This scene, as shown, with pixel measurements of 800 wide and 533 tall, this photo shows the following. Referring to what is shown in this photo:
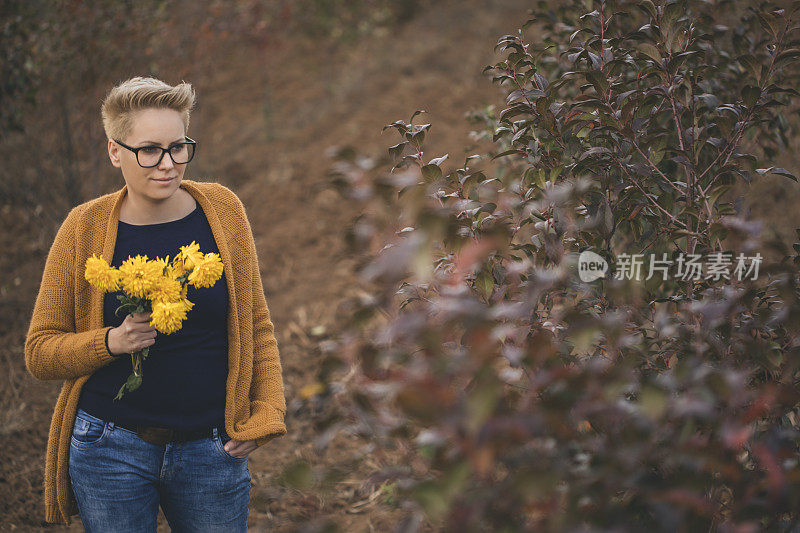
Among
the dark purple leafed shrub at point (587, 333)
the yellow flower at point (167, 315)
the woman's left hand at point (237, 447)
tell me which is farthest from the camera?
the woman's left hand at point (237, 447)

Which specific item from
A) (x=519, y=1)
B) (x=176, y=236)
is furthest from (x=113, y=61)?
(x=519, y=1)

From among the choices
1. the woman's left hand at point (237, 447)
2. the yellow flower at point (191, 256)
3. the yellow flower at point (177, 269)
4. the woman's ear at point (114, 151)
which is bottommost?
the woman's left hand at point (237, 447)

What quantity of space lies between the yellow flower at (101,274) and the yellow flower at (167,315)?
13cm

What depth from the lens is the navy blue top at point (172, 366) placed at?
200 cm

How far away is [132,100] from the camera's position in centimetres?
194

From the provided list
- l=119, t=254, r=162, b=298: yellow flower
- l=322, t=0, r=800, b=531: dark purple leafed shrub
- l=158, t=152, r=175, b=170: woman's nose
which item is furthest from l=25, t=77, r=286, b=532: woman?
l=322, t=0, r=800, b=531: dark purple leafed shrub

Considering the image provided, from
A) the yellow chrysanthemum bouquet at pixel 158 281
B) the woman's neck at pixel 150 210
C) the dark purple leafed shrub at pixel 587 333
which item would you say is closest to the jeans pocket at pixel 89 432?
the yellow chrysanthemum bouquet at pixel 158 281

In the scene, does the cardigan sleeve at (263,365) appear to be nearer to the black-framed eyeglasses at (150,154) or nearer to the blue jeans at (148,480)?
the blue jeans at (148,480)

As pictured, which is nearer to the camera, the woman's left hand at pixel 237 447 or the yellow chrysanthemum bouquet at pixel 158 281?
the yellow chrysanthemum bouquet at pixel 158 281

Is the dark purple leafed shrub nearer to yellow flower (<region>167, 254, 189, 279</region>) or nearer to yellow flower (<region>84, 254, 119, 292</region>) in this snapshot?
yellow flower (<region>167, 254, 189, 279</region>)

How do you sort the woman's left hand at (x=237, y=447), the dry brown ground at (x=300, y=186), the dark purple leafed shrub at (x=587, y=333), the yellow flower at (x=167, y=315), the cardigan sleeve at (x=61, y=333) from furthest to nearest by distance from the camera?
the dry brown ground at (x=300, y=186)
the woman's left hand at (x=237, y=447)
the cardigan sleeve at (x=61, y=333)
the yellow flower at (x=167, y=315)
the dark purple leafed shrub at (x=587, y=333)

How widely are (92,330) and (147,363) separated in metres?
0.19

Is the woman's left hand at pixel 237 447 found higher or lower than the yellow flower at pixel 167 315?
lower

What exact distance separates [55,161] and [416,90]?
169 inches
